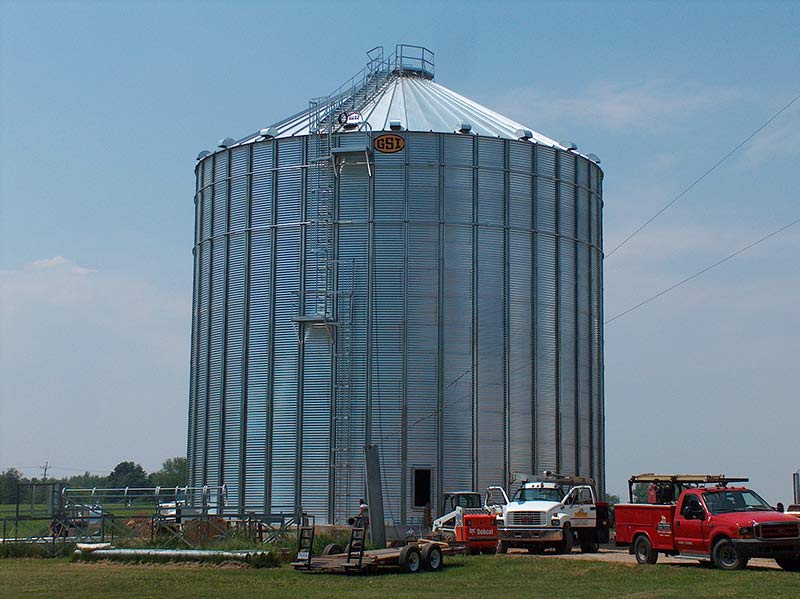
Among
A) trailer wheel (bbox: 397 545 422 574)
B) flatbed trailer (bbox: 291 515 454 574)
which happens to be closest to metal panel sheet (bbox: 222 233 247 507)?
flatbed trailer (bbox: 291 515 454 574)

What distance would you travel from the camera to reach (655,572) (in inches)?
1199

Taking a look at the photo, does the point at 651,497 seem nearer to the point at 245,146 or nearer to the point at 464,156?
the point at 464,156

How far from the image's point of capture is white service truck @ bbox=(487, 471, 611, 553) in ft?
129

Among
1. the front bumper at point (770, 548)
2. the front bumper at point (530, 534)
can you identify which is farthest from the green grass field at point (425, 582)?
the front bumper at point (530, 534)

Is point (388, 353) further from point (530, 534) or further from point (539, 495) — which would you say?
point (530, 534)

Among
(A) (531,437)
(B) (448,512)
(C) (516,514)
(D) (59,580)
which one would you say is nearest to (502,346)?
(A) (531,437)

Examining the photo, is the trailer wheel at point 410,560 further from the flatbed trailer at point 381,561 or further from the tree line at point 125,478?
the tree line at point 125,478

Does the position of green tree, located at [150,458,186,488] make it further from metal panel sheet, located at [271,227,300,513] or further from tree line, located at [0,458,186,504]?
metal panel sheet, located at [271,227,300,513]

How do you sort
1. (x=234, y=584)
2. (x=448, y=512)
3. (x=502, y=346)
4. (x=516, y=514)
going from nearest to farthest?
(x=234, y=584), (x=516, y=514), (x=448, y=512), (x=502, y=346)

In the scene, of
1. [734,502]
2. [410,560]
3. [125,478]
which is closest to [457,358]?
[410,560]

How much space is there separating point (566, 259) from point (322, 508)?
48.6ft

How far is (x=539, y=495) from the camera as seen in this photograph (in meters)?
40.7

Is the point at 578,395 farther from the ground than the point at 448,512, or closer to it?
farther from the ground

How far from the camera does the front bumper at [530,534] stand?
3922cm
